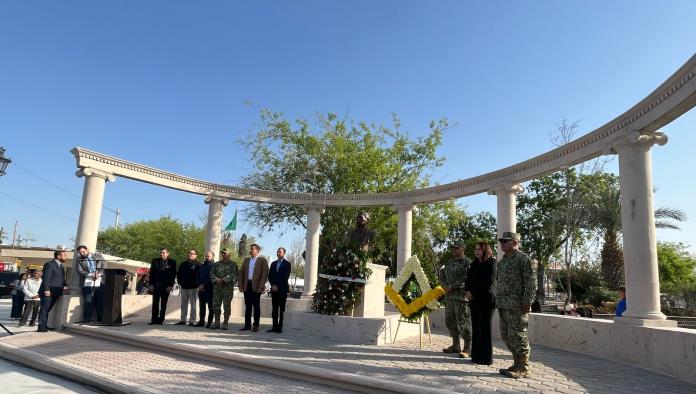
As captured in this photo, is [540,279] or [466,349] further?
[540,279]

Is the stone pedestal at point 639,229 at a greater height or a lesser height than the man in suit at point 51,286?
greater

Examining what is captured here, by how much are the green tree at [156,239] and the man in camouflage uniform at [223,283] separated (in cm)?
3538

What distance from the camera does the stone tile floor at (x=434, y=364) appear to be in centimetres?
543

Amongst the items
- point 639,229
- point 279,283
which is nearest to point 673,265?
point 639,229

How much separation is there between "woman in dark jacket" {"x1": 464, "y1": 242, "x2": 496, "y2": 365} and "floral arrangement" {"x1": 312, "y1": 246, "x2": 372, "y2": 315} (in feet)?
9.19

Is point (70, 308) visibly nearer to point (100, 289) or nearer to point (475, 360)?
point (100, 289)

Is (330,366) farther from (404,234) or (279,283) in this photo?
(404,234)

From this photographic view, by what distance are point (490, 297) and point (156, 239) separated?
149 feet

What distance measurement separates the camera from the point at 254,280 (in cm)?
996

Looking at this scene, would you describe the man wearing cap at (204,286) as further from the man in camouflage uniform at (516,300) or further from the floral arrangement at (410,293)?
the man in camouflage uniform at (516,300)

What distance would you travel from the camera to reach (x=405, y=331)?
9.70 m

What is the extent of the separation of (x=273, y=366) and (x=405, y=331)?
14.6 ft

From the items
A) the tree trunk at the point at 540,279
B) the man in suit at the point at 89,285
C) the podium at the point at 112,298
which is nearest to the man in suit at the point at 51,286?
the man in suit at the point at 89,285

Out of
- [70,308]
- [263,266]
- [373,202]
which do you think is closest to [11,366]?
[70,308]
